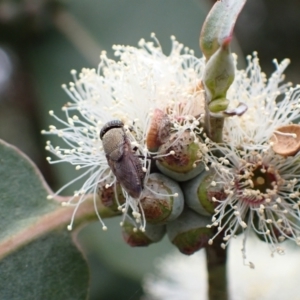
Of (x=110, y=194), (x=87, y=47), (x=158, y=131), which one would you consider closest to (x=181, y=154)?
(x=158, y=131)

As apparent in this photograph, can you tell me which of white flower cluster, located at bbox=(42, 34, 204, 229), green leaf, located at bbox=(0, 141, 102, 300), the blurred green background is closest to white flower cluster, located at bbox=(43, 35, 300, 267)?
white flower cluster, located at bbox=(42, 34, 204, 229)

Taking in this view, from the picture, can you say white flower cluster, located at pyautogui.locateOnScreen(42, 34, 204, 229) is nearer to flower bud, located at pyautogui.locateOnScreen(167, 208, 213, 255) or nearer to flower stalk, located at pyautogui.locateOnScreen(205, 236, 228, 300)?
flower bud, located at pyautogui.locateOnScreen(167, 208, 213, 255)

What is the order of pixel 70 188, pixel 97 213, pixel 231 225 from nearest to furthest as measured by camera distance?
1. pixel 231 225
2. pixel 97 213
3. pixel 70 188

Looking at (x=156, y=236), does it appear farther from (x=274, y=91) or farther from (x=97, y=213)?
(x=274, y=91)

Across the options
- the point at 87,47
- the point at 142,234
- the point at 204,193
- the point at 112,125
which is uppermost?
the point at 87,47

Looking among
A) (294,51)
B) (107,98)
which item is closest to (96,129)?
(107,98)

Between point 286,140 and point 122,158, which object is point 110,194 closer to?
point 122,158
